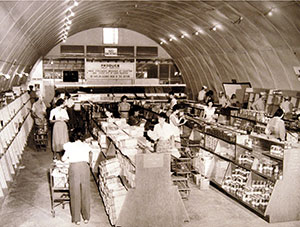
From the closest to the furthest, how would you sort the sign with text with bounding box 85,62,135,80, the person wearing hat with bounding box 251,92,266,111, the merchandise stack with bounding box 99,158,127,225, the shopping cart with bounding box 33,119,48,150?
the merchandise stack with bounding box 99,158,127,225
the shopping cart with bounding box 33,119,48,150
the person wearing hat with bounding box 251,92,266,111
the sign with text with bounding box 85,62,135,80

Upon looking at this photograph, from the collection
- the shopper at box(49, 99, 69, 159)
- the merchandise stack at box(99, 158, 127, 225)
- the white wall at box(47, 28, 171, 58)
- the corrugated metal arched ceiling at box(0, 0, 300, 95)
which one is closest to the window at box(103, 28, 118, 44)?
the white wall at box(47, 28, 171, 58)

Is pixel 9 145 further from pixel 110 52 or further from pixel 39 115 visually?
pixel 110 52

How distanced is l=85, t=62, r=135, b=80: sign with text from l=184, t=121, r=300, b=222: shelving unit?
14.5m

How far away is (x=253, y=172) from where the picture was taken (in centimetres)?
809

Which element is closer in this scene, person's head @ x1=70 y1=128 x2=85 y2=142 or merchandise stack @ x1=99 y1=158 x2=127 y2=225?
merchandise stack @ x1=99 y1=158 x2=127 y2=225

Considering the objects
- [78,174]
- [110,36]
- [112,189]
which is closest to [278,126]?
[112,189]

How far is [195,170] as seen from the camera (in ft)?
32.9

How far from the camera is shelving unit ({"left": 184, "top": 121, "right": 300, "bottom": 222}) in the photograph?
718 centimetres

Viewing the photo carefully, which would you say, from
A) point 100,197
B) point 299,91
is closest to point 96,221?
point 100,197

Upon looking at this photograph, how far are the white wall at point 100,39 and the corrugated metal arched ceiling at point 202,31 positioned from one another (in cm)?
164

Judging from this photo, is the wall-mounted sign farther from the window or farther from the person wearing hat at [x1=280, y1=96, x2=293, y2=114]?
the person wearing hat at [x1=280, y1=96, x2=293, y2=114]

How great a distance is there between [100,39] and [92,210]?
19.2 metres

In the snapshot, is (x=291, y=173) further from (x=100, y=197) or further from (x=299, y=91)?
(x=299, y=91)

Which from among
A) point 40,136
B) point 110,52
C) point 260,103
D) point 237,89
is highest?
point 110,52
